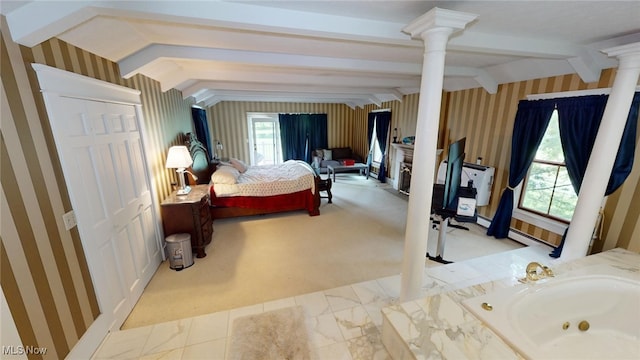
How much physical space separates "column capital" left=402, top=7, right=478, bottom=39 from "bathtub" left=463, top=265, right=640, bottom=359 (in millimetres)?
1900

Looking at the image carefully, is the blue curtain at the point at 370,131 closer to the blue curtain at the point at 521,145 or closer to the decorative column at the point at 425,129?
the blue curtain at the point at 521,145

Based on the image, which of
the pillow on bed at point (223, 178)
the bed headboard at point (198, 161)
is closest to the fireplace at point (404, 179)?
the pillow on bed at point (223, 178)

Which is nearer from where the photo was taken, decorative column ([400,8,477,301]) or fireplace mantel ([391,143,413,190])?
decorative column ([400,8,477,301])

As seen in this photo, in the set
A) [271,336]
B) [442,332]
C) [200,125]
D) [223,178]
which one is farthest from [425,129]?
[200,125]

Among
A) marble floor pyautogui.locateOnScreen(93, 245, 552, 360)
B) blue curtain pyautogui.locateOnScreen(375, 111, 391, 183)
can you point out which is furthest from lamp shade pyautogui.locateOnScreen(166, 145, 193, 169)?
blue curtain pyautogui.locateOnScreen(375, 111, 391, 183)

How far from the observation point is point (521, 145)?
134 inches

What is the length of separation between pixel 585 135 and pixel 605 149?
1.96 feet

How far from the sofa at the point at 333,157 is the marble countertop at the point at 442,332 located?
572 centimetres

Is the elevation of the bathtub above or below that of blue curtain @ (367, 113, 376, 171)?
below

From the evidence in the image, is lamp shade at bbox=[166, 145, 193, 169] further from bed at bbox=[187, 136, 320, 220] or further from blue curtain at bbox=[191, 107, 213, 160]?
blue curtain at bbox=[191, 107, 213, 160]

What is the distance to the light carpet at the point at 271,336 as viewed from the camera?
1.75 meters

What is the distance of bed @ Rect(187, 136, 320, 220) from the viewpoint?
4.16 metres

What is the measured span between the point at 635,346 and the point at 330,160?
21.3 ft

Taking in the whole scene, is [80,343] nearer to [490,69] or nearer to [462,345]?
[462,345]
